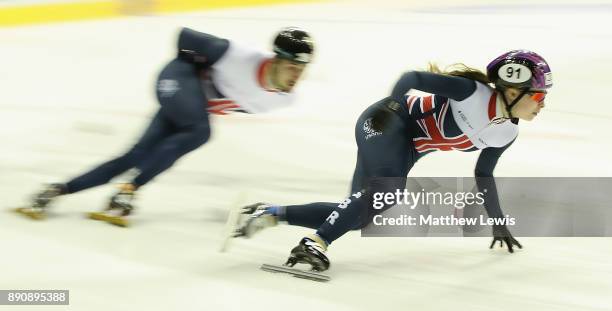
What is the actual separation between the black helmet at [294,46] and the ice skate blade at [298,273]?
0.98 m

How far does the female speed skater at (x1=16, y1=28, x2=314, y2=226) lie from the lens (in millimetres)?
3982

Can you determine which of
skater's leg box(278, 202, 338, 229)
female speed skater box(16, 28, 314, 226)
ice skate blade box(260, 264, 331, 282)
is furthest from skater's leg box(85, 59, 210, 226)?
ice skate blade box(260, 264, 331, 282)

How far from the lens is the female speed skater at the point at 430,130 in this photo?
3371mm

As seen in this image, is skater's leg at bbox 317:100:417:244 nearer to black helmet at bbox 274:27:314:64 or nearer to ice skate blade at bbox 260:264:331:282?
ice skate blade at bbox 260:264:331:282

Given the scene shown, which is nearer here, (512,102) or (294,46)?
(512,102)

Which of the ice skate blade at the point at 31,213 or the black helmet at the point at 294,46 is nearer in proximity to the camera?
the black helmet at the point at 294,46

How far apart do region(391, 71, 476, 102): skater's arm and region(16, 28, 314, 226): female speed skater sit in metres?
0.72

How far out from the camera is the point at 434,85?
3.32 metres

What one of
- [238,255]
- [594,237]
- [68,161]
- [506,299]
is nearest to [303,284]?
[238,255]

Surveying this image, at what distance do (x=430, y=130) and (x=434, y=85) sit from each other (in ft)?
1.30

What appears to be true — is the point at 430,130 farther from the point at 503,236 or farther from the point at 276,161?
the point at 276,161

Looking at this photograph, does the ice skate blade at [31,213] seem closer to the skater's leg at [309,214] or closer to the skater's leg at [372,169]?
the skater's leg at [309,214]

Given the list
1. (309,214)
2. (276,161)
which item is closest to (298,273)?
(309,214)

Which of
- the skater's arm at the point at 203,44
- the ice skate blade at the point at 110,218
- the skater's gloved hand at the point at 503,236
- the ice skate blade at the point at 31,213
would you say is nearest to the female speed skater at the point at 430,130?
the skater's gloved hand at the point at 503,236
